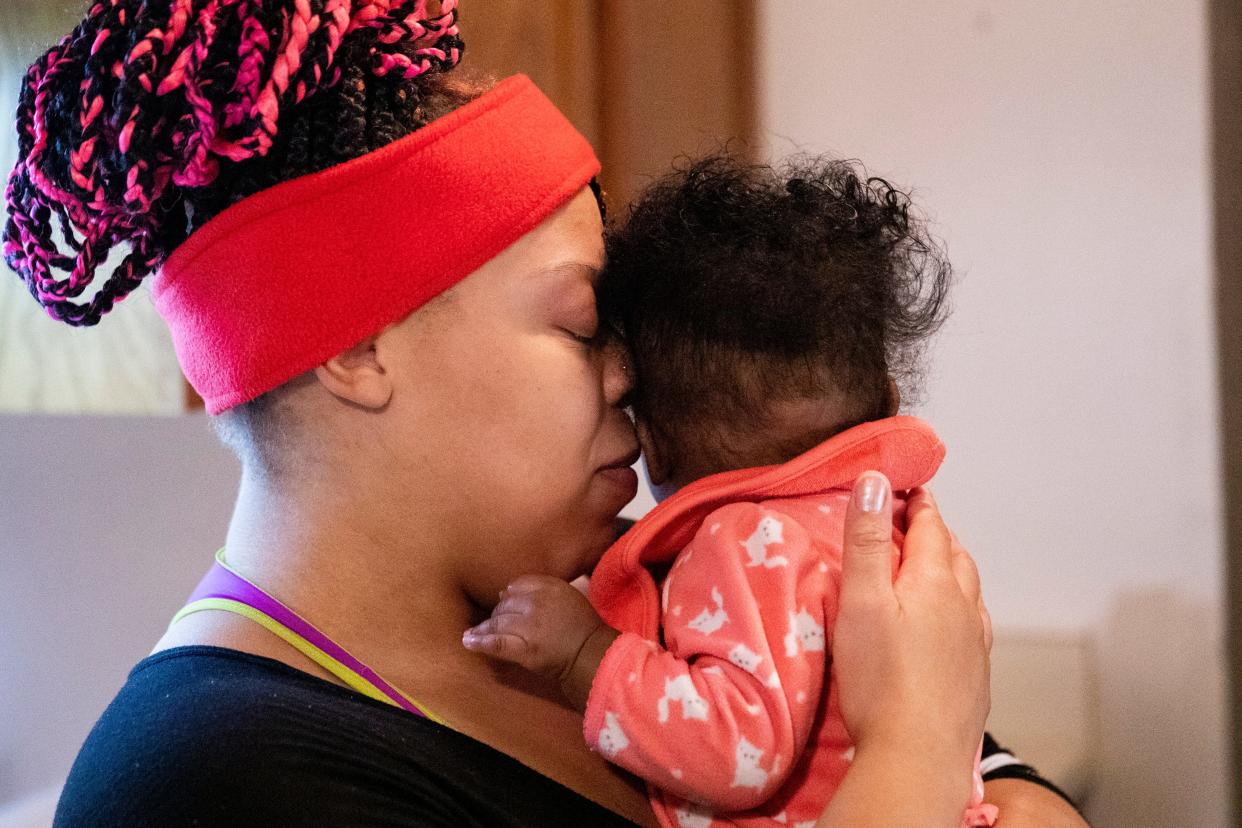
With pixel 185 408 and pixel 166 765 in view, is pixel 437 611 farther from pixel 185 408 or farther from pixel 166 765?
pixel 185 408

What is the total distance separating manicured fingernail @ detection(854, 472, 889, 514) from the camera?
100 centimetres

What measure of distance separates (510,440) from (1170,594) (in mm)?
1653

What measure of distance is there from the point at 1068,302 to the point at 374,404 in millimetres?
1682

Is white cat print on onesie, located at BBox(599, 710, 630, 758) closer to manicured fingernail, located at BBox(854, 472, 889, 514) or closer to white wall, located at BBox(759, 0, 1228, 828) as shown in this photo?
manicured fingernail, located at BBox(854, 472, 889, 514)

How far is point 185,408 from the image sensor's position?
5.82ft

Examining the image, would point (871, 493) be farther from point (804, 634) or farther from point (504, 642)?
point (504, 642)

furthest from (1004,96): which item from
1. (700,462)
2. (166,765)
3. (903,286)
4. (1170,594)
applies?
(166,765)

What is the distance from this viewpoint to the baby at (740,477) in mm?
948

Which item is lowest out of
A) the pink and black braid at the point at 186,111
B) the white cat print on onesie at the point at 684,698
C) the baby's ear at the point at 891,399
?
the white cat print on onesie at the point at 684,698

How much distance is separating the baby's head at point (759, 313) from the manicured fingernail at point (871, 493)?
0.31ft

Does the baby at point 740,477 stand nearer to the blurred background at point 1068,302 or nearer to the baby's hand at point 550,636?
the baby's hand at point 550,636

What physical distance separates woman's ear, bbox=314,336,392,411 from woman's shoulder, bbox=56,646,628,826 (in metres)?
0.24

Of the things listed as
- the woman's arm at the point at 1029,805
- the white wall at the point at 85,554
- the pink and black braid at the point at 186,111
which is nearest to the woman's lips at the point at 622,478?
the pink and black braid at the point at 186,111

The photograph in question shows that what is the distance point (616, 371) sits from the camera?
3.79 feet
